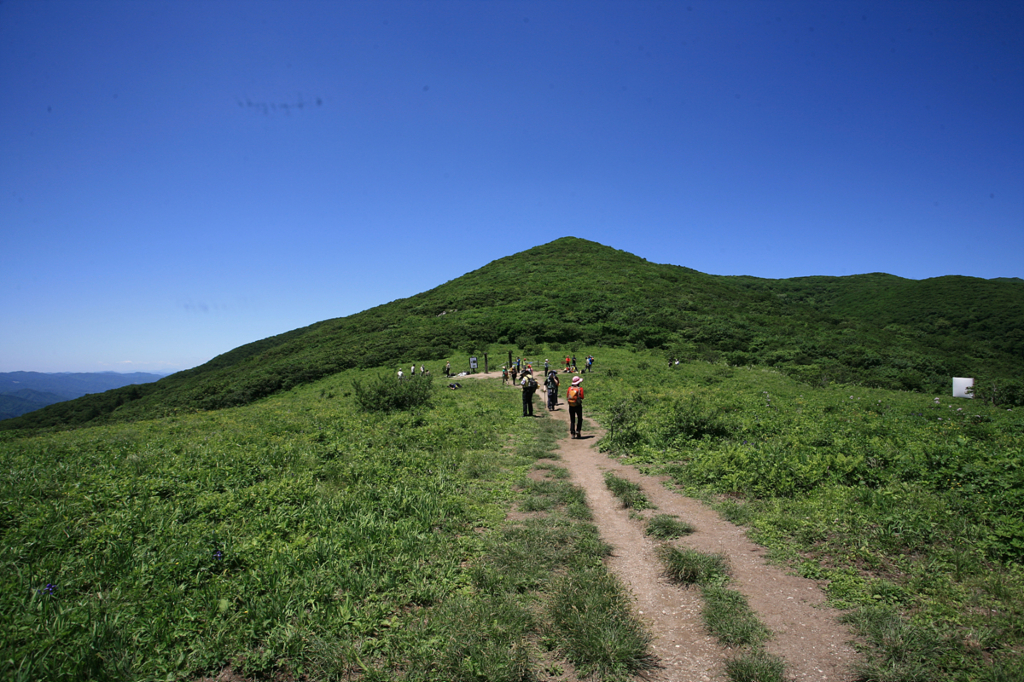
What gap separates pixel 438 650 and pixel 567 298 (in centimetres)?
6064

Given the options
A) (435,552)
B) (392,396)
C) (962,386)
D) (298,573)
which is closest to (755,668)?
(435,552)

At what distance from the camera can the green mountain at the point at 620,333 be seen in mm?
42188

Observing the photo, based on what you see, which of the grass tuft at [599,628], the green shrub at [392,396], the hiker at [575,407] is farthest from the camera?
the green shrub at [392,396]

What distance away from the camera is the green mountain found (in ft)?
138

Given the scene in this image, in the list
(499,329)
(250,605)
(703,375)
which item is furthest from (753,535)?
(499,329)

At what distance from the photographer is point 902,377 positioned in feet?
116

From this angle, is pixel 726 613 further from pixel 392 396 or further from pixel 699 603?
pixel 392 396

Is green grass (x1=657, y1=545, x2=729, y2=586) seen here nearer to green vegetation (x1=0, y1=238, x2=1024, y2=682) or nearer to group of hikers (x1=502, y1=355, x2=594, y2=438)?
green vegetation (x1=0, y1=238, x2=1024, y2=682)

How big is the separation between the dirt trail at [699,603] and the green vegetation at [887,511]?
0.25 m

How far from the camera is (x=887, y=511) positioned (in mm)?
6223

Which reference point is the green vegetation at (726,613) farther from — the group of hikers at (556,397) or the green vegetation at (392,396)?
the green vegetation at (392,396)

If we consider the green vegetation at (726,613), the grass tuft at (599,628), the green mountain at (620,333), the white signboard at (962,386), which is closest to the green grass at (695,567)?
the green vegetation at (726,613)

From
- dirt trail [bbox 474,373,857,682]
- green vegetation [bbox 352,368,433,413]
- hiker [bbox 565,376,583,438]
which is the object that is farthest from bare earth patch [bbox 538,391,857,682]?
green vegetation [bbox 352,368,433,413]

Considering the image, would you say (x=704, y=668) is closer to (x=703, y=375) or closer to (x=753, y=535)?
(x=753, y=535)
